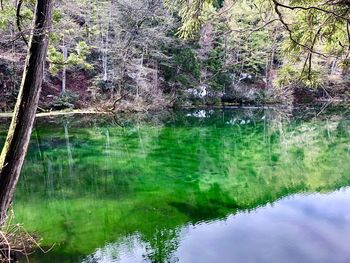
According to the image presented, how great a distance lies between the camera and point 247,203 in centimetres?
998

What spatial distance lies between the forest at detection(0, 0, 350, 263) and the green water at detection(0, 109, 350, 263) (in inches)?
1.8

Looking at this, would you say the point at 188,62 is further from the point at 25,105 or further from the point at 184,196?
the point at 25,105

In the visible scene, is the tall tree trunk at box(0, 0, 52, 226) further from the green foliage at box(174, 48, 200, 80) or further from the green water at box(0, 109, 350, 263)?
the green foliage at box(174, 48, 200, 80)

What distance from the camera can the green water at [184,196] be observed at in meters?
7.23

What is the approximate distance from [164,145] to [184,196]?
6.82 m

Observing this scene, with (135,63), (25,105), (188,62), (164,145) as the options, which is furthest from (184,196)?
(188,62)

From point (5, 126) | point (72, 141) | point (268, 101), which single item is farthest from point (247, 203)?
point (268, 101)

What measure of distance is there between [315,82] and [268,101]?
1176 inches

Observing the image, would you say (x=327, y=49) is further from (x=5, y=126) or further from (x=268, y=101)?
(x=268, y=101)

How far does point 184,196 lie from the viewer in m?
10.0

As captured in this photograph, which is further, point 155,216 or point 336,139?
point 336,139

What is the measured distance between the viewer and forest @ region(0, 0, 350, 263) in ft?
16.5

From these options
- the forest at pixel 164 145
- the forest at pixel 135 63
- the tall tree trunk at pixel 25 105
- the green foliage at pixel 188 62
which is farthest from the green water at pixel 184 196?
the green foliage at pixel 188 62

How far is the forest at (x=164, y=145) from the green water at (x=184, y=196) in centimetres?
4
